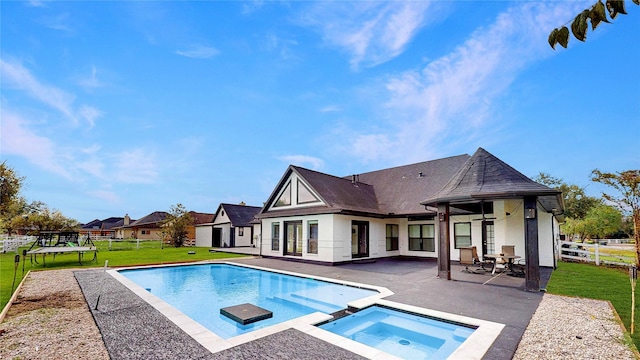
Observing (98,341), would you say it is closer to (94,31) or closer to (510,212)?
(94,31)

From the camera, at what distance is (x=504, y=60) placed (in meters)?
10.9

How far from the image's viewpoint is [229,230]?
3050cm

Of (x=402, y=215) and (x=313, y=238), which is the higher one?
(x=402, y=215)

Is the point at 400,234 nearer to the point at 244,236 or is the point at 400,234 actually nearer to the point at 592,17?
the point at 592,17

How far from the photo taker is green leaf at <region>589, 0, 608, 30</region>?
191 cm

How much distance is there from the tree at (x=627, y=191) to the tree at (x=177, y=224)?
31620mm

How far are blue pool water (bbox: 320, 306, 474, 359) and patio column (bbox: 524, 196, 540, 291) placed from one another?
444 cm

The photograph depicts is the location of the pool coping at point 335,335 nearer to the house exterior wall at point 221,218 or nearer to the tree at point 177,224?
the house exterior wall at point 221,218

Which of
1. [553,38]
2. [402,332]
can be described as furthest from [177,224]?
[553,38]

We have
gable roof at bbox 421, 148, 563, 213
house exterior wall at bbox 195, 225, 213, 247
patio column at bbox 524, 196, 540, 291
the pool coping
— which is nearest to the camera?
the pool coping

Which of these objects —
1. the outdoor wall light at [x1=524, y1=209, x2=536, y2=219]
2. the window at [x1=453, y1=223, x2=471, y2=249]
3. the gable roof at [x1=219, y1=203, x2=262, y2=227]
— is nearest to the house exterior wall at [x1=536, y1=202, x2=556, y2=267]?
the window at [x1=453, y1=223, x2=471, y2=249]

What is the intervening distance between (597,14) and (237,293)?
986cm

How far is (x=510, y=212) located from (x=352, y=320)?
1097 centimetres

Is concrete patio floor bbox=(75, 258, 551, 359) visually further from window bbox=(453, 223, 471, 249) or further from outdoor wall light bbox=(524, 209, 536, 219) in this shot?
window bbox=(453, 223, 471, 249)
